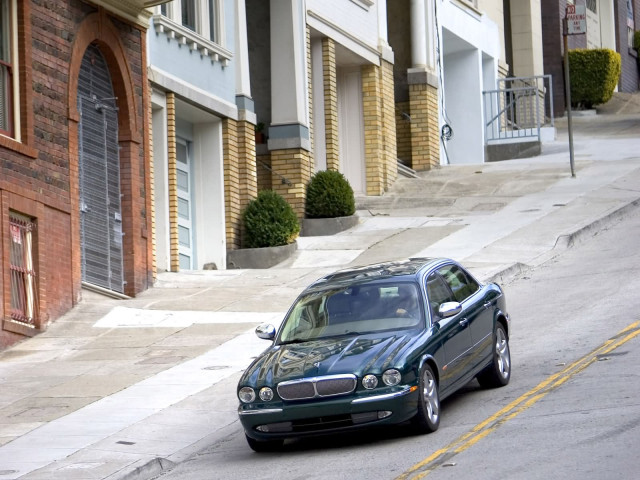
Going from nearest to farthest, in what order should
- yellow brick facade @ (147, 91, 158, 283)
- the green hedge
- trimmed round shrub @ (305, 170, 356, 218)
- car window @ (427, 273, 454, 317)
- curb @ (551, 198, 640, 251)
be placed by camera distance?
car window @ (427, 273, 454, 317)
yellow brick facade @ (147, 91, 158, 283)
curb @ (551, 198, 640, 251)
trimmed round shrub @ (305, 170, 356, 218)
the green hedge

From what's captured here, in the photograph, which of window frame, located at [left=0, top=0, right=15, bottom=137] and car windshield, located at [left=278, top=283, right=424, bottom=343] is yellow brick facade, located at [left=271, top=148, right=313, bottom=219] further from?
car windshield, located at [left=278, top=283, right=424, bottom=343]

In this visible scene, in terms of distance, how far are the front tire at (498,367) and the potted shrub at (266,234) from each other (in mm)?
11042

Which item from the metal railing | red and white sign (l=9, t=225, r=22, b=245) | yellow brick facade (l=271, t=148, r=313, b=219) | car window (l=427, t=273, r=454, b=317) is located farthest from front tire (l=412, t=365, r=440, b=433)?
the metal railing

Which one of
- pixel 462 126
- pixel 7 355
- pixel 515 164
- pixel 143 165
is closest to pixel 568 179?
pixel 515 164

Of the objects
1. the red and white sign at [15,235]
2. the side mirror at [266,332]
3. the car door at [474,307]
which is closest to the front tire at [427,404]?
the car door at [474,307]

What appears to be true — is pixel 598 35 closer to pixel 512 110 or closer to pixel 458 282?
pixel 512 110

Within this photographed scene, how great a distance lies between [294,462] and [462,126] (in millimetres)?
26649

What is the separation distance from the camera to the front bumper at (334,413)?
11.5 metres

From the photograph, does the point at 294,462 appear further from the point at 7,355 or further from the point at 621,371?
the point at 7,355

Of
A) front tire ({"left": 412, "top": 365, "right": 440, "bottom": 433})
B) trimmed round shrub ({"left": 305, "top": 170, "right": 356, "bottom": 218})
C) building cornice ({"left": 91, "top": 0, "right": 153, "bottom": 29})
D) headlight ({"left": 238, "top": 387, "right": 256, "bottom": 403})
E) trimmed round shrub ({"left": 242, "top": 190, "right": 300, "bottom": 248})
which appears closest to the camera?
front tire ({"left": 412, "top": 365, "right": 440, "bottom": 433})

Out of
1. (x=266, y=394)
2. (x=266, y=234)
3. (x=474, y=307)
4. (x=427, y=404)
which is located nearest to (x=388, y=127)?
(x=266, y=234)

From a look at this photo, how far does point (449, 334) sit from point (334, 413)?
1635mm

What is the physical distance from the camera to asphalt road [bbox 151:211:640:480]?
10.3 metres

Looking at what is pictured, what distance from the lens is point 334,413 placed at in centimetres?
1157
